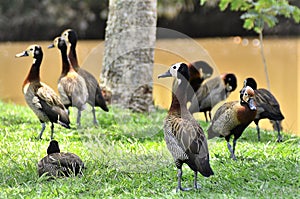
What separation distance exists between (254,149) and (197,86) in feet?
9.13

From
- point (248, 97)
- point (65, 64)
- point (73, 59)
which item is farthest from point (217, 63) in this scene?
point (248, 97)

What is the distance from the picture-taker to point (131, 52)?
9.26 m

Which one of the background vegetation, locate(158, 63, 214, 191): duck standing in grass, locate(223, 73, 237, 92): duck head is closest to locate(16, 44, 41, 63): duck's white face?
locate(158, 63, 214, 191): duck standing in grass

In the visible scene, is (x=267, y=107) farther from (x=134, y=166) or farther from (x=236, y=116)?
(x=134, y=166)

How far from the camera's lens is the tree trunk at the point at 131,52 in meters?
9.15

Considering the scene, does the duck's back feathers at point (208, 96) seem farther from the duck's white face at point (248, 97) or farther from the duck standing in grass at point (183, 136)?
the duck standing in grass at point (183, 136)

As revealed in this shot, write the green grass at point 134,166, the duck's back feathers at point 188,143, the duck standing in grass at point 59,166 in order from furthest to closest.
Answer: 1. the duck standing in grass at point 59,166
2. the green grass at point 134,166
3. the duck's back feathers at point 188,143

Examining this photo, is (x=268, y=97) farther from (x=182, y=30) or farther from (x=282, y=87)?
(x=182, y=30)

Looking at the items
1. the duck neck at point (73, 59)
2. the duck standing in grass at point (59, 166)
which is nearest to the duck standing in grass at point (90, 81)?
the duck neck at point (73, 59)

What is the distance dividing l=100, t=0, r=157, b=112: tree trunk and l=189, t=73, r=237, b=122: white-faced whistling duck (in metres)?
0.98

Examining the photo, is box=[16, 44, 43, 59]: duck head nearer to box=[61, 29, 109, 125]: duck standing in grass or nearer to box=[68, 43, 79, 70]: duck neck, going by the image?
box=[61, 29, 109, 125]: duck standing in grass

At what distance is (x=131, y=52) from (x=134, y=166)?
12.2 ft

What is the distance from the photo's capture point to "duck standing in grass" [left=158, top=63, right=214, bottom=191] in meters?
4.80

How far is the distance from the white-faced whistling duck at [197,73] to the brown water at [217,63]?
0.46 m
